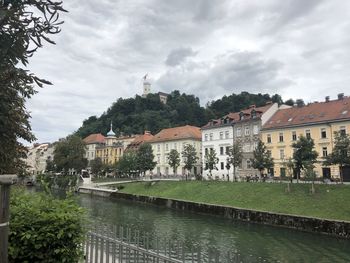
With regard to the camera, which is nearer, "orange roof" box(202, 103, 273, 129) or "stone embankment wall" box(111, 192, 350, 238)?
"stone embankment wall" box(111, 192, 350, 238)

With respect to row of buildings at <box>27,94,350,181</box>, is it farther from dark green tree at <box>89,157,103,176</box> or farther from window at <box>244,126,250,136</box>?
dark green tree at <box>89,157,103,176</box>

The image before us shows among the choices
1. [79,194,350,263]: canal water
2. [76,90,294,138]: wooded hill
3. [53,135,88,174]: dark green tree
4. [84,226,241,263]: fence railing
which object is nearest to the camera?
[84,226,241,263]: fence railing

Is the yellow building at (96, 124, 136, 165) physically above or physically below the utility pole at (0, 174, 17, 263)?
above

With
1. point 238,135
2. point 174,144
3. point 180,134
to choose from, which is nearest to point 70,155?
point 174,144

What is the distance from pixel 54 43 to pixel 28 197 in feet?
11.2

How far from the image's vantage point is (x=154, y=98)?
153m

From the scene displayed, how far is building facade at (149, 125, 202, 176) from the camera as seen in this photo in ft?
282

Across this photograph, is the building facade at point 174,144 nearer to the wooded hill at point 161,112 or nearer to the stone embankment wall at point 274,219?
the wooded hill at point 161,112

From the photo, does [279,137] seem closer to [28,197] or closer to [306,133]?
[306,133]

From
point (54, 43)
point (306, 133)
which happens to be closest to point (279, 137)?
point (306, 133)

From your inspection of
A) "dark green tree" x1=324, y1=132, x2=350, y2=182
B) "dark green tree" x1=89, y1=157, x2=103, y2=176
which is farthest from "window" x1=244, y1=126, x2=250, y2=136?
"dark green tree" x1=89, y1=157, x2=103, y2=176

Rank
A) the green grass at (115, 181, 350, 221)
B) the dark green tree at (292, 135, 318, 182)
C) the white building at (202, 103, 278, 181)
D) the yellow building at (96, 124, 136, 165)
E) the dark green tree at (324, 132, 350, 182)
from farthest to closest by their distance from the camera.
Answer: the yellow building at (96, 124, 136, 165) → the white building at (202, 103, 278, 181) → the dark green tree at (292, 135, 318, 182) → the dark green tree at (324, 132, 350, 182) → the green grass at (115, 181, 350, 221)

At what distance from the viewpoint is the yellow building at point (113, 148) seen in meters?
116

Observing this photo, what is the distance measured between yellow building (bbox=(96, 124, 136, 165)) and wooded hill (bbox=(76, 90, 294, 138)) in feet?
39.2
